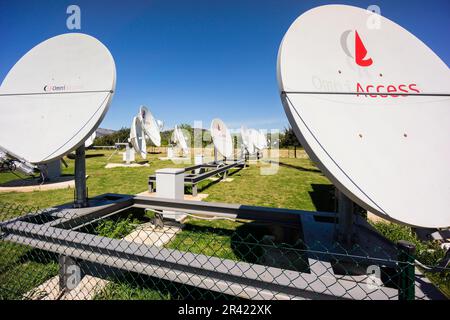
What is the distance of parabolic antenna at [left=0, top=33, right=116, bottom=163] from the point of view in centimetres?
337

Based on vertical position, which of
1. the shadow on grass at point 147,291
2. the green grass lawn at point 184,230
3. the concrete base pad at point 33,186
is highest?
the concrete base pad at point 33,186

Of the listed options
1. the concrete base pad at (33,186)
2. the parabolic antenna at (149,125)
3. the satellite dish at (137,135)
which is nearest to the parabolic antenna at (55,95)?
the concrete base pad at (33,186)

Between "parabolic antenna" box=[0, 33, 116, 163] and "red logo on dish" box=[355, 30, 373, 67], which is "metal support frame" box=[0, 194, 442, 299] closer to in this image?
"parabolic antenna" box=[0, 33, 116, 163]

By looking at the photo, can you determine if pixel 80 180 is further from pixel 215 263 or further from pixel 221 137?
pixel 221 137

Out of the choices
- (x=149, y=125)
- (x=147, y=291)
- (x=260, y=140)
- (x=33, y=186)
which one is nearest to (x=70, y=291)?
(x=147, y=291)

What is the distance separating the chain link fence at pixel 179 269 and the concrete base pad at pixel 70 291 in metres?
0.01

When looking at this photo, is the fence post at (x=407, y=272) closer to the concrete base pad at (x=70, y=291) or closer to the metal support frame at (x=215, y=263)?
the metal support frame at (x=215, y=263)

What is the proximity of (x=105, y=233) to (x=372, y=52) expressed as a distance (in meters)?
4.79

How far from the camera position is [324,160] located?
201cm

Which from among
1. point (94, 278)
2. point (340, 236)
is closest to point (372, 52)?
point (340, 236)

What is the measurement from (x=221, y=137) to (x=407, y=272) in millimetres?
10977

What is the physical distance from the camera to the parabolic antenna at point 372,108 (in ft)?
6.75

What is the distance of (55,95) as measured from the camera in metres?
3.72
